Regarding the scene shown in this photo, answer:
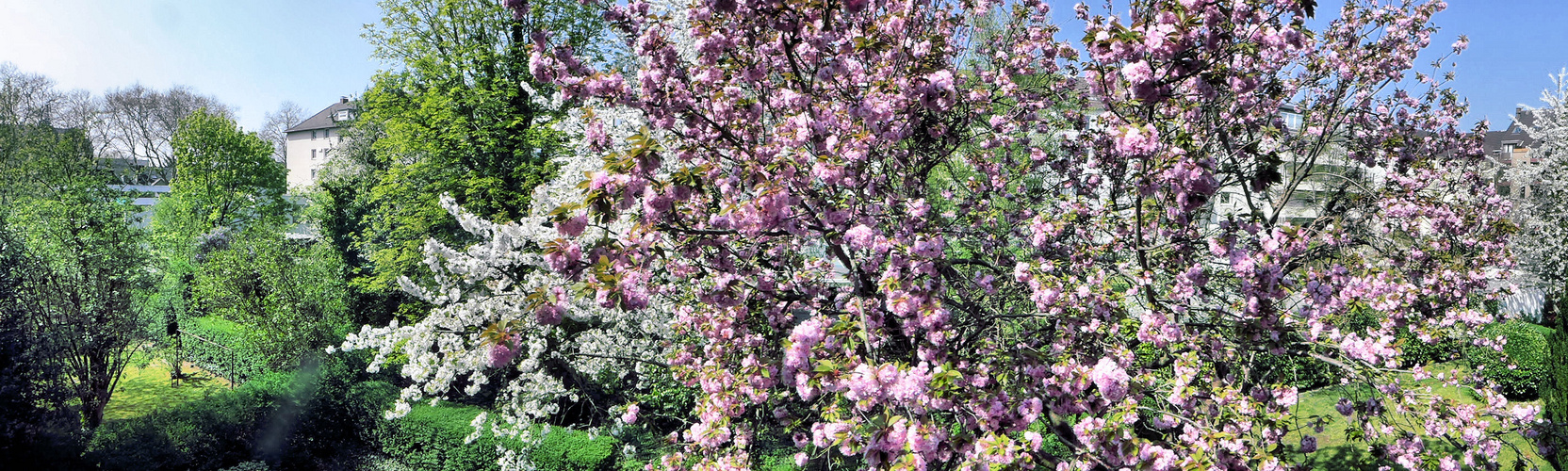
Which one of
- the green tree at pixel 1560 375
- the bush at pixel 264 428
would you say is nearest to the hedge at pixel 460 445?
the bush at pixel 264 428

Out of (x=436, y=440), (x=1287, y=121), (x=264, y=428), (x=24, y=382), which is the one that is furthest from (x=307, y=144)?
(x=1287, y=121)

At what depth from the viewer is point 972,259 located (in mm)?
4254

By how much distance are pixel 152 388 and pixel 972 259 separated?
18168 millimetres

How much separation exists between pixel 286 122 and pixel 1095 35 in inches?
2554

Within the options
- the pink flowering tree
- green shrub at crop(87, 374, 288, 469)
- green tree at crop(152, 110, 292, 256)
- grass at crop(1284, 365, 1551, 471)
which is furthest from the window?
green tree at crop(152, 110, 292, 256)

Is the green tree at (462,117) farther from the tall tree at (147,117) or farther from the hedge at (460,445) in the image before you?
the tall tree at (147,117)

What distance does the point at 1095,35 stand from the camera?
10.8ft

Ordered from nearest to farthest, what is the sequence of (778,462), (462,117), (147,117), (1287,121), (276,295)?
1. (778,462)
2. (1287,121)
3. (276,295)
4. (462,117)
5. (147,117)

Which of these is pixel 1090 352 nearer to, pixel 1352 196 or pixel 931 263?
pixel 931 263

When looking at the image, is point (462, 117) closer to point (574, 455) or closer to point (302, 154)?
point (574, 455)

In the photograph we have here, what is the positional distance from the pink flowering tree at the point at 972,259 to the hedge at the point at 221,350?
1451cm

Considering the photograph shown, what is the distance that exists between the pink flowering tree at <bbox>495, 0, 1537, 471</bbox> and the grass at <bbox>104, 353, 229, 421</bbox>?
1324cm

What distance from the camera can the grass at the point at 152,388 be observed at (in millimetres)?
13695

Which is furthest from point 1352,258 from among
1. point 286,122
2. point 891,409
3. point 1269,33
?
point 286,122
